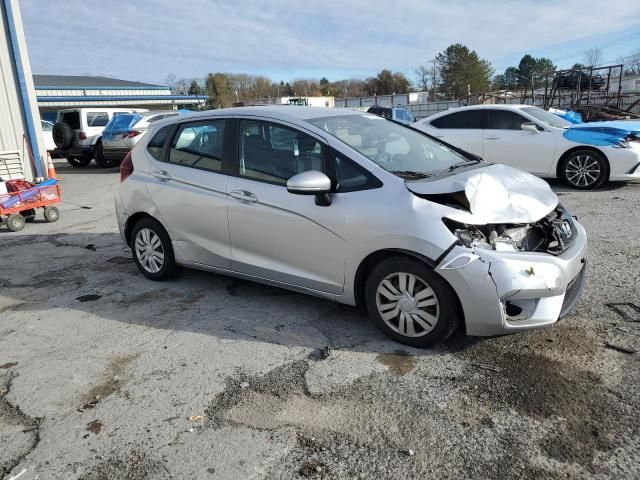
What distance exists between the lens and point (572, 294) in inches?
137

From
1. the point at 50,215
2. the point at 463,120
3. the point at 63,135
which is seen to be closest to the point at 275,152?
the point at 50,215

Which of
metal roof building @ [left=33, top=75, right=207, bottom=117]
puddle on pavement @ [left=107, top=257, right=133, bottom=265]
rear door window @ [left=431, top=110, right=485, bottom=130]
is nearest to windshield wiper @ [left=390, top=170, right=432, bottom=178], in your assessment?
puddle on pavement @ [left=107, top=257, right=133, bottom=265]

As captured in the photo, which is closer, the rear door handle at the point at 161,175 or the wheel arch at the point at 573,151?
the rear door handle at the point at 161,175

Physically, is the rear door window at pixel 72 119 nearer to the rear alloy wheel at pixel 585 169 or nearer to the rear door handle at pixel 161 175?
the rear door handle at pixel 161 175

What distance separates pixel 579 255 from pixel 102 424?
3.19m

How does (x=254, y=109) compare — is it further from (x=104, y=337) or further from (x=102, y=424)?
(x=102, y=424)

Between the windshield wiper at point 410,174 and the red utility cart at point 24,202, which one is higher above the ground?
the windshield wiper at point 410,174

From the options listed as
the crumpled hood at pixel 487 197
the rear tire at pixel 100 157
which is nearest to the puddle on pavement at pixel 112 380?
the crumpled hood at pixel 487 197

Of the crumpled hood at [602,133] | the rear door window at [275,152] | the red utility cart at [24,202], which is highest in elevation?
the rear door window at [275,152]

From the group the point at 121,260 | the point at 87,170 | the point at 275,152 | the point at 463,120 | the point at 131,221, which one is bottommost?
the point at 87,170

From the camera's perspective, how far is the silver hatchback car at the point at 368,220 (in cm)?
325

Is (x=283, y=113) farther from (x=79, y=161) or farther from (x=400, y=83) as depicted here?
(x=400, y=83)

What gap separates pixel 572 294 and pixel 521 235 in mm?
531

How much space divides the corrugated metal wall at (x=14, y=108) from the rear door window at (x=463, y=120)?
28.3 ft
